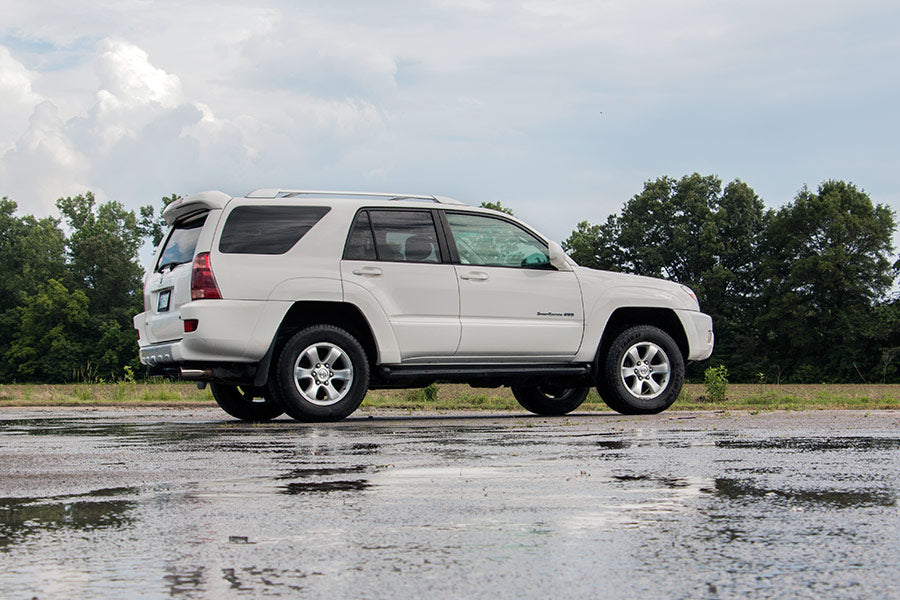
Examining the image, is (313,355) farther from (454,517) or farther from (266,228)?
(454,517)

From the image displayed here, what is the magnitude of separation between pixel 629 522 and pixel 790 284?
6429 centimetres

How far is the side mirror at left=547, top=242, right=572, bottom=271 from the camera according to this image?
11.5m

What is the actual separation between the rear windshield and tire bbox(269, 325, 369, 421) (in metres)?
1.27

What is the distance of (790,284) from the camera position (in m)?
66.2

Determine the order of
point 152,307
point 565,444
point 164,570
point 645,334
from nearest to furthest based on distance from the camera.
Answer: point 164,570
point 565,444
point 152,307
point 645,334

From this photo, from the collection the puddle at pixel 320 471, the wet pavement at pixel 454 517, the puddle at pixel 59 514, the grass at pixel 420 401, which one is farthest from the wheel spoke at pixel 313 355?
the puddle at pixel 59 514

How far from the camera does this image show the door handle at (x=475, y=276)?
11070 millimetres

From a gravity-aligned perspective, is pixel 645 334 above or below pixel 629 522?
above

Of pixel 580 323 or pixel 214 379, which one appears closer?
pixel 214 379

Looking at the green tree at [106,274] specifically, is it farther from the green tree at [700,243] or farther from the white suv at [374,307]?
the white suv at [374,307]

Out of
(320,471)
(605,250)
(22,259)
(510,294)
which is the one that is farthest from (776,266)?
(320,471)

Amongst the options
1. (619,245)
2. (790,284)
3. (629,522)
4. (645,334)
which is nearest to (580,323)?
(645,334)

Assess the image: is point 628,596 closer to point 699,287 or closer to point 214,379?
point 214,379

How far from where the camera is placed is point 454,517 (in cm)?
478
